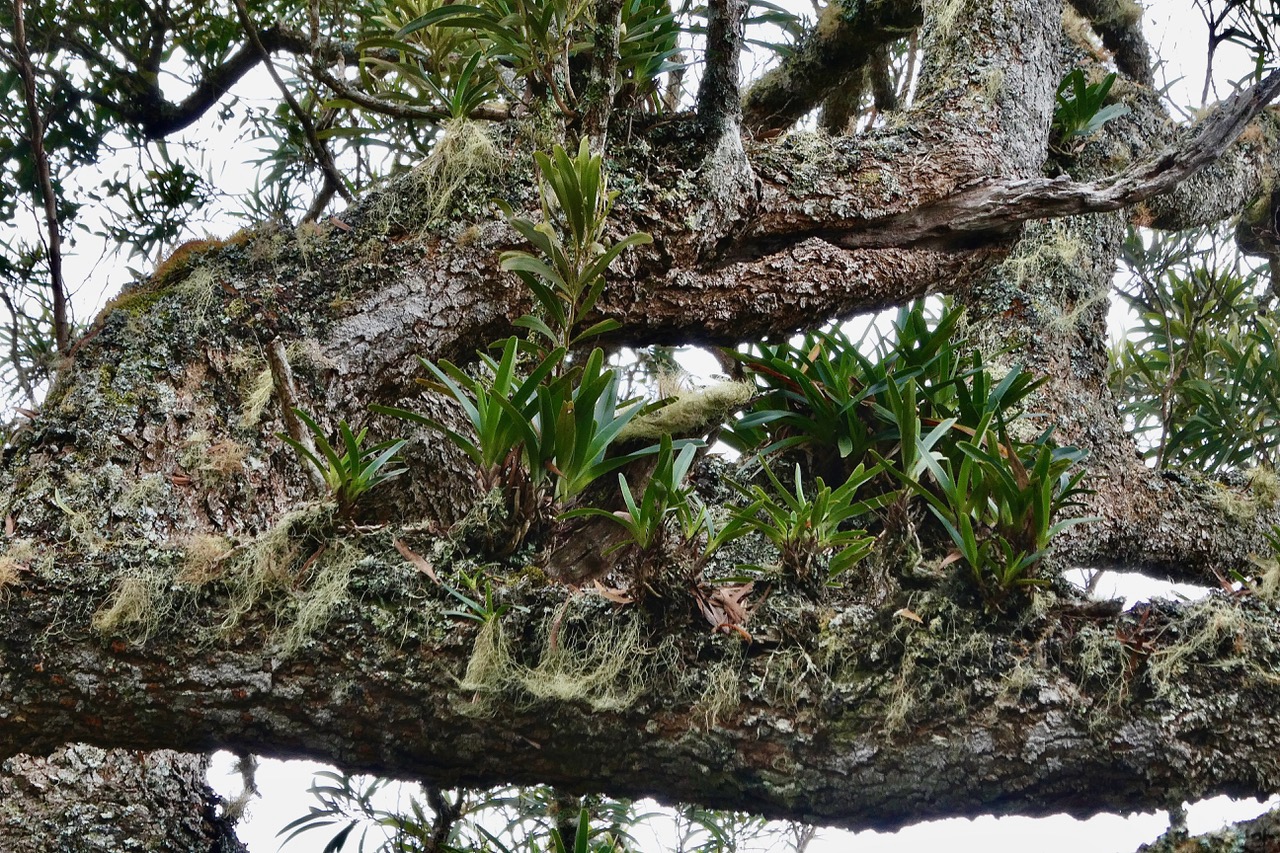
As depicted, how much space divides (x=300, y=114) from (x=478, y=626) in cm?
164

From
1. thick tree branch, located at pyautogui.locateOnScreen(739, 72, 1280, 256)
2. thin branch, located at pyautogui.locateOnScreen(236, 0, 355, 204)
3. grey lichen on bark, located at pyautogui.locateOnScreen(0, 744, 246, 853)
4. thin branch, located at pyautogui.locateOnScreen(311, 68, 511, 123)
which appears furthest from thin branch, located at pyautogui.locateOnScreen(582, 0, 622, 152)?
grey lichen on bark, located at pyautogui.locateOnScreen(0, 744, 246, 853)

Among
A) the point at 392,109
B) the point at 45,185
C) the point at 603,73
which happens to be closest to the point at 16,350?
the point at 45,185

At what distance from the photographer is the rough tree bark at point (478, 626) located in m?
1.38

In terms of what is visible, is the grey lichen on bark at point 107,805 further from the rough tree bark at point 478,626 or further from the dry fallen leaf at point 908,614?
the dry fallen leaf at point 908,614

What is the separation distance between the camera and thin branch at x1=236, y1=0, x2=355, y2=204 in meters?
2.39

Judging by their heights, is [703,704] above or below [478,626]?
below

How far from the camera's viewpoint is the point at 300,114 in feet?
8.22

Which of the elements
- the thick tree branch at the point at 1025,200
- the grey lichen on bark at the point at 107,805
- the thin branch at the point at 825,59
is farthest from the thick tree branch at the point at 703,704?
the thin branch at the point at 825,59

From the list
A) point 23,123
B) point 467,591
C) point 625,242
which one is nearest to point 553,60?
point 625,242

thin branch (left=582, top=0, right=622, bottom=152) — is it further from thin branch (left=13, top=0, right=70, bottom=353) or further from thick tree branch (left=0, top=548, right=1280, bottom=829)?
thin branch (left=13, top=0, right=70, bottom=353)

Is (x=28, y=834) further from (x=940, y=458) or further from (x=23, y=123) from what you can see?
(x=23, y=123)

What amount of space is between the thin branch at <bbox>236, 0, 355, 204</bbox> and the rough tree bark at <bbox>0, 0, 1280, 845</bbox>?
57cm

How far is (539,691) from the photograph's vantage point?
1.37 m

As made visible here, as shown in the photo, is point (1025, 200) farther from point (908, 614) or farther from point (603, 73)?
point (908, 614)
